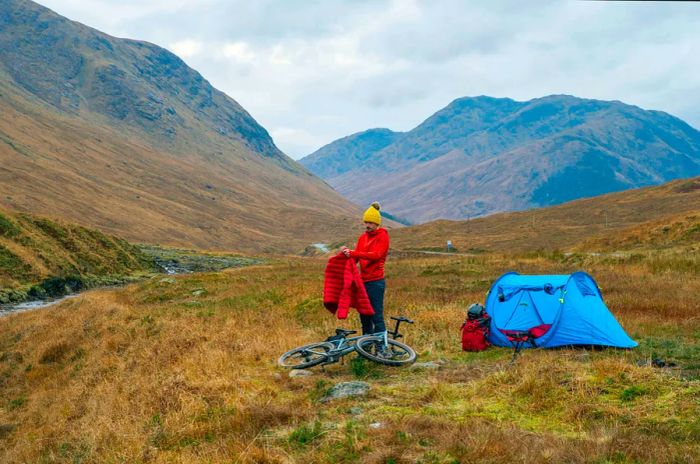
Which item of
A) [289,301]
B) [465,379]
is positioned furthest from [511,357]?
[289,301]

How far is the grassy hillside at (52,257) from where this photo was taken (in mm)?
34688

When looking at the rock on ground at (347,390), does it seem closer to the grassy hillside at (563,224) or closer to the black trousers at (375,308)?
the black trousers at (375,308)

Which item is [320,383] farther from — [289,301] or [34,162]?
[34,162]

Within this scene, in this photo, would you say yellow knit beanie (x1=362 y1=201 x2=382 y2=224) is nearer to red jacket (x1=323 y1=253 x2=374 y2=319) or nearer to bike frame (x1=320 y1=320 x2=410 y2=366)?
red jacket (x1=323 y1=253 x2=374 y2=319)

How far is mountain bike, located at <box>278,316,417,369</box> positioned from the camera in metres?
10.9

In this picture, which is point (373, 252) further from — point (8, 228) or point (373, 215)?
point (8, 228)

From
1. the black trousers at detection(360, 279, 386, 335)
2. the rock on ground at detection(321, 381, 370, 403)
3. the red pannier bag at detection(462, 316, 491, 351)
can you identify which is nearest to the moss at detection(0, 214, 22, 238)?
the black trousers at detection(360, 279, 386, 335)

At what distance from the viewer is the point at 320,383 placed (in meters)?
9.85

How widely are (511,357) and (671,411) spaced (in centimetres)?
407

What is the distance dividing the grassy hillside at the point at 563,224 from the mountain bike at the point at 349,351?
144 feet

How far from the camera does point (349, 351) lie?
11.0m

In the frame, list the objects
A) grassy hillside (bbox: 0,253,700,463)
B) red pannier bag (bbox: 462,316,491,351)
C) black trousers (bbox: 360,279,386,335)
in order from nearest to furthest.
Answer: grassy hillside (bbox: 0,253,700,463) < black trousers (bbox: 360,279,386,335) < red pannier bag (bbox: 462,316,491,351)

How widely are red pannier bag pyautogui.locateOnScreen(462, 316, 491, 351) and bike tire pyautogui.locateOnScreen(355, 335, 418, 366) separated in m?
1.49

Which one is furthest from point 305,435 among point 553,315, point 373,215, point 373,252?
point 553,315
